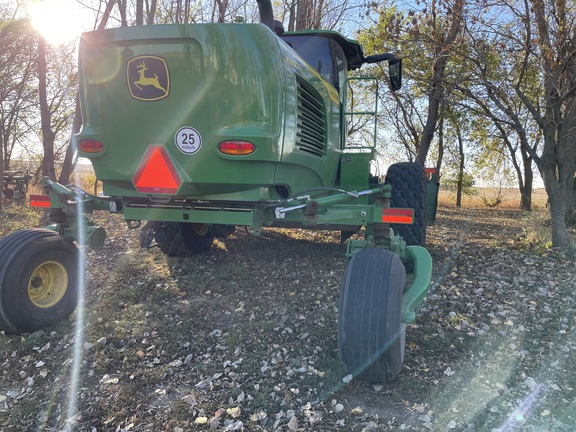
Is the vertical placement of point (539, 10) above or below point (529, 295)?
above

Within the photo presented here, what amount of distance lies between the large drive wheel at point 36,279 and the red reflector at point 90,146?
2.86 ft

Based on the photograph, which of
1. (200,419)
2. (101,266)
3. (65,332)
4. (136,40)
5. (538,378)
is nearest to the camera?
(200,419)

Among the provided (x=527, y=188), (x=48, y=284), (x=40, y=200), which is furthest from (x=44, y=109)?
(x=527, y=188)

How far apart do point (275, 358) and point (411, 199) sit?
2653 millimetres

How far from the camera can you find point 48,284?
13.2 ft

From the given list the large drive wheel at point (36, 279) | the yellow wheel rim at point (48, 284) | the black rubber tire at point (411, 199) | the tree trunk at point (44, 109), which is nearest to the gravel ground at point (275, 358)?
the large drive wheel at point (36, 279)

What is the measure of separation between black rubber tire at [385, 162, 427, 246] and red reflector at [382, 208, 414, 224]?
5.81 ft

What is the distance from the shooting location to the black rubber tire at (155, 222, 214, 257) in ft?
19.0

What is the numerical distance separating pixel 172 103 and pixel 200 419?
2185mm

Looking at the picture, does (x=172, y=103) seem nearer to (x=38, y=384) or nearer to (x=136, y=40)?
(x=136, y=40)

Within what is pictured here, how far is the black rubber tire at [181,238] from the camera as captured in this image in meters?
5.80

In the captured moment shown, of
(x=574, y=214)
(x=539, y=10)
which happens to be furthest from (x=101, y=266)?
(x=574, y=214)

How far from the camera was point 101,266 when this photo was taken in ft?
19.0

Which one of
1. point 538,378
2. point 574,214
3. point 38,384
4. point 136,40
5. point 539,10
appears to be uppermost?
point 539,10
